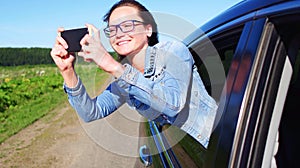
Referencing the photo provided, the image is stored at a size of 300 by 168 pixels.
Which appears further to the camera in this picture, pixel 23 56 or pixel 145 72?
pixel 23 56

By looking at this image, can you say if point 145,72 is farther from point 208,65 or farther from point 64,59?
point 208,65

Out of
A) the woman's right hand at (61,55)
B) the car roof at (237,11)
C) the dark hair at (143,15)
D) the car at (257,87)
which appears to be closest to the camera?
the car at (257,87)

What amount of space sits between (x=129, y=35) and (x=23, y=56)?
8345 cm

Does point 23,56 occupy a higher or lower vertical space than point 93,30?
higher

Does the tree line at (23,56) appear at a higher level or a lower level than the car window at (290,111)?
higher

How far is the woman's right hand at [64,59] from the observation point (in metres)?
1.71

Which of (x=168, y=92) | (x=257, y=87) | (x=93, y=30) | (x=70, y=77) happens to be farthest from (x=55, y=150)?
(x=257, y=87)

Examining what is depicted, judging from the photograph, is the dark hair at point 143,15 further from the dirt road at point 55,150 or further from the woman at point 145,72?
the dirt road at point 55,150

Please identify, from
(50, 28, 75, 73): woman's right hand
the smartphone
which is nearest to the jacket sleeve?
(50, 28, 75, 73): woman's right hand

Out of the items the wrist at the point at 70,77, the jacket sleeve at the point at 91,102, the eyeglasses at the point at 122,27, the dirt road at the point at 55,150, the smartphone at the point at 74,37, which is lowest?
the dirt road at the point at 55,150

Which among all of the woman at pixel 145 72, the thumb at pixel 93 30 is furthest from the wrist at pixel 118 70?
the thumb at pixel 93 30

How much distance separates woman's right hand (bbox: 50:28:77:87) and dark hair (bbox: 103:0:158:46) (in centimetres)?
25

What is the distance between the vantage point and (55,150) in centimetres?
723

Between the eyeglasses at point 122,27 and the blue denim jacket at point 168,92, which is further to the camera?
the eyeglasses at point 122,27
